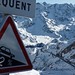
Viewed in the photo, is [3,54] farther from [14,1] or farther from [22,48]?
[14,1]

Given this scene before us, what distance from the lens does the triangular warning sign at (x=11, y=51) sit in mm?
4223

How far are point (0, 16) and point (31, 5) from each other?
46cm

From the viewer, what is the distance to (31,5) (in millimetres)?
4684

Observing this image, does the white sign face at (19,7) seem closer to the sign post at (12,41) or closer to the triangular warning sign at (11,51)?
the sign post at (12,41)

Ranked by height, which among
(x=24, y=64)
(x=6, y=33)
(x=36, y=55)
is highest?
(x=6, y=33)

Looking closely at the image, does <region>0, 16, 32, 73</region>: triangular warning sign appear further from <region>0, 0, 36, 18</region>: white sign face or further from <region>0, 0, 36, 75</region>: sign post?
<region>0, 0, 36, 18</region>: white sign face

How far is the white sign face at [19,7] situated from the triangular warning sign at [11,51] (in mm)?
114

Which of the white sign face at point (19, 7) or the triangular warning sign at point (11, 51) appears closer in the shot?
the triangular warning sign at point (11, 51)

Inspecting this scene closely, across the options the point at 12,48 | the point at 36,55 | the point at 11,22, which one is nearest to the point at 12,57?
the point at 12,48

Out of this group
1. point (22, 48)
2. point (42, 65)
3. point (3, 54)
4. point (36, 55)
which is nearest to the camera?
point (3, 54)

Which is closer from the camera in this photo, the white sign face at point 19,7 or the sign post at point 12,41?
the sign post at point 12,41

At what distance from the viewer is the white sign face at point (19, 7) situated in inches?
173

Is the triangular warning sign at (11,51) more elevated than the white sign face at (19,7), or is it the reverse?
the white sign face at (19,7)

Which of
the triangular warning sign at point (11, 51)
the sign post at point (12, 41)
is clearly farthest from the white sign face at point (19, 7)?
the triangular warning sign at point (11, 51)
